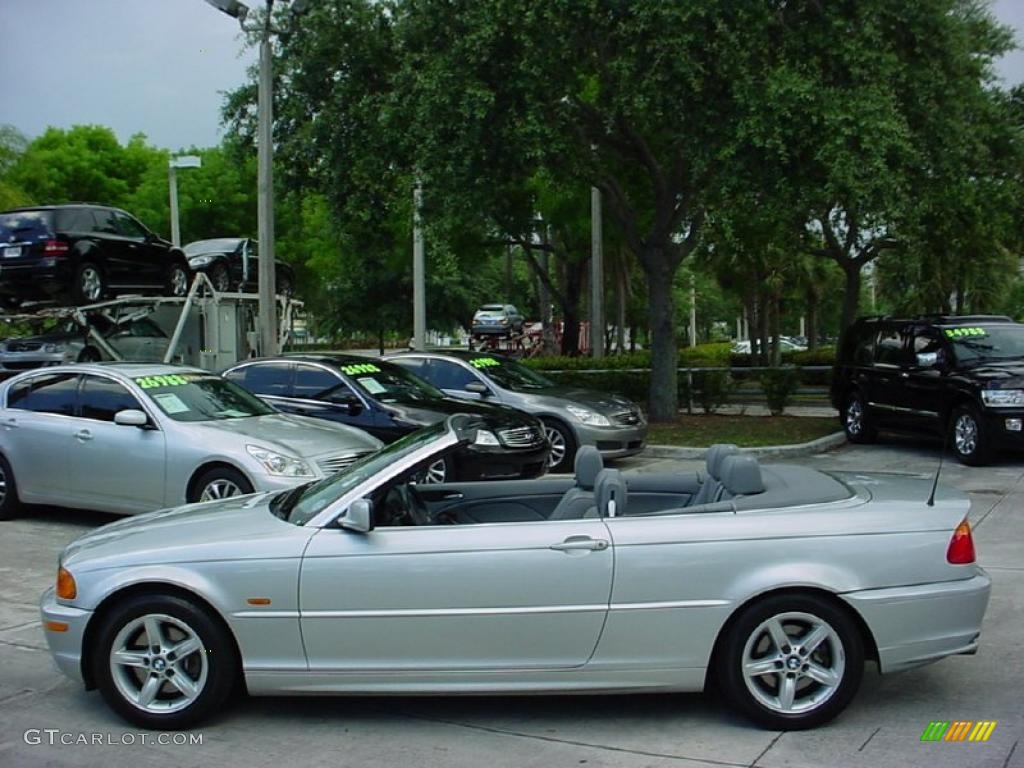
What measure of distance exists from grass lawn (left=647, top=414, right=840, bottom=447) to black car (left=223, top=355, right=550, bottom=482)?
4.26m

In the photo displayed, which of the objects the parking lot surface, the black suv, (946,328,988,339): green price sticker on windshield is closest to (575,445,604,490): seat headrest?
the parking lot surface

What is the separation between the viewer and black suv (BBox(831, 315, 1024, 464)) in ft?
41.4

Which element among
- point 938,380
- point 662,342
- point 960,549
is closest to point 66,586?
point 960,549

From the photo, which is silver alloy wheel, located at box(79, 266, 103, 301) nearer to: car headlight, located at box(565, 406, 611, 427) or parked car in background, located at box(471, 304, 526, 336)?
car headlight, located at box(565, 406, 611, 427)

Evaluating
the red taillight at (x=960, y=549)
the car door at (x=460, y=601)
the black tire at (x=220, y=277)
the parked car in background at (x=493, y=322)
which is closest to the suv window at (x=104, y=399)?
the car door at (x=460, y=601)

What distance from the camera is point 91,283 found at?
52.1 feet

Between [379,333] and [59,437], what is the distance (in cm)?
3053

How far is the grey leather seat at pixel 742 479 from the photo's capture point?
195 inches

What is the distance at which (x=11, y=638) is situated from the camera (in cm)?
637

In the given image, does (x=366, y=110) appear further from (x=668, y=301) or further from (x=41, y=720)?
(x=41, y=720)

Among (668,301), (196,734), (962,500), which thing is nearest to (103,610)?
(196,734)

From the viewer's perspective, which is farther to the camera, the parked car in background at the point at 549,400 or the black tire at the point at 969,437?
the parked car in background at the point at 549,400

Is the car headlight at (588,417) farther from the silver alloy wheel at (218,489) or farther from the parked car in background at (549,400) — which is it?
the silver alloy wheel at (218,489)

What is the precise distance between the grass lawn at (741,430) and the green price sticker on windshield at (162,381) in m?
7.43
